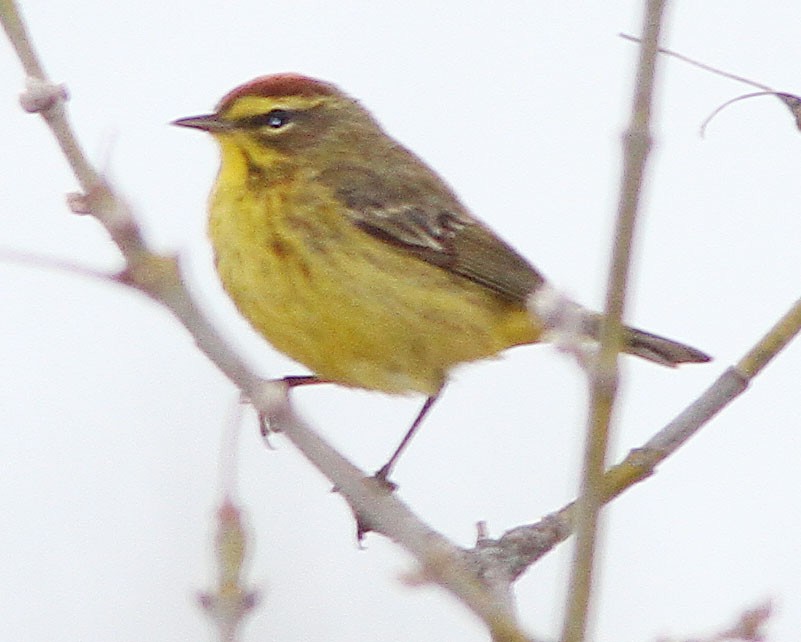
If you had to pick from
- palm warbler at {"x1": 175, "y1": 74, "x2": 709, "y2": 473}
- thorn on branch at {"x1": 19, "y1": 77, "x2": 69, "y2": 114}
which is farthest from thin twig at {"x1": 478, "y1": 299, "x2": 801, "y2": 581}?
palm warbler at {"x1": 175, "y1": 74, "x2": 709, "y2": 473}

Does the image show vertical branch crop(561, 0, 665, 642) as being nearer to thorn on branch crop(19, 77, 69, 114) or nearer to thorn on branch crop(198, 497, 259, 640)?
thorn on branch crop(198, 497, 259, 640)

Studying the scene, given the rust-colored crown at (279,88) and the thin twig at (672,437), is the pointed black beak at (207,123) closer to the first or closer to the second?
the rust-colored crown at (279,88)

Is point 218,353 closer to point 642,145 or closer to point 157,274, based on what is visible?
point 157,274

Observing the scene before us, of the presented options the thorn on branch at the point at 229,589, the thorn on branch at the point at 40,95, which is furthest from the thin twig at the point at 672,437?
the thorn on branch at the point at 40,95

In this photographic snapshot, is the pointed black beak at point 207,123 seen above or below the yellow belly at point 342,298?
above

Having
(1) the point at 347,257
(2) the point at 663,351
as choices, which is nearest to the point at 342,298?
(1) the point at 347,257

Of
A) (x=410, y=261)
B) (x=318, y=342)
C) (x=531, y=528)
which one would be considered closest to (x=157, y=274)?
(x=531, y=528)

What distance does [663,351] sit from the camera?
15.5ft

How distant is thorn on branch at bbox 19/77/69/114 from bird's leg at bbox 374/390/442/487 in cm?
308

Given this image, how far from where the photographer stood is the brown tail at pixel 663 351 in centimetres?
471

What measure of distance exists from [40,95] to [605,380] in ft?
2.48

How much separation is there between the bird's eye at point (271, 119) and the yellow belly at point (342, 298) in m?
0.25

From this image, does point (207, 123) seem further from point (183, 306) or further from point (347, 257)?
point (183, 306)

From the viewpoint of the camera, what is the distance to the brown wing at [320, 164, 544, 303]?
15.8ft
